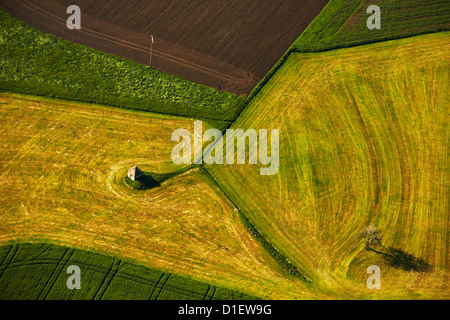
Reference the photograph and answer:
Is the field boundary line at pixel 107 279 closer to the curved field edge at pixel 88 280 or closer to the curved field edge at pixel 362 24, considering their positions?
the curved field edge at pixel 88 280

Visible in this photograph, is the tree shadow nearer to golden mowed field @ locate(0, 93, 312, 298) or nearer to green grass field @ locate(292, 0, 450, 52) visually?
golden mowed field @ locate(0, 93, 312, 298)

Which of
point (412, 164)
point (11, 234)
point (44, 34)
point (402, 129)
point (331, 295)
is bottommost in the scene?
point (331, 295)

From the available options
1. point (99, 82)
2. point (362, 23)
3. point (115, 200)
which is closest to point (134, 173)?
point (115, 200)

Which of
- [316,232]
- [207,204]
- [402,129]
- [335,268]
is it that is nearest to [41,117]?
[207,204]

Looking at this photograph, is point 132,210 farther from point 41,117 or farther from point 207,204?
point 41,117

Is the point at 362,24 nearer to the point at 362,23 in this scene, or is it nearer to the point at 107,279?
the point at 362,23
